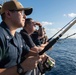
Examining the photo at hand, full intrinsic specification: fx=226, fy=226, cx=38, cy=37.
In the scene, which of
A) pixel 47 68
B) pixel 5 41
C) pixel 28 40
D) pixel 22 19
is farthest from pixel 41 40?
pixel 5 41

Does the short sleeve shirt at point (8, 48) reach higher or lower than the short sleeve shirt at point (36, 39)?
higher

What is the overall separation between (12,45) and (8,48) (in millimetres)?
112

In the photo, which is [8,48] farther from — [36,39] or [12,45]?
[36,39]

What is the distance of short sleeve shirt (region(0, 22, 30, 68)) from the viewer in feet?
10.5

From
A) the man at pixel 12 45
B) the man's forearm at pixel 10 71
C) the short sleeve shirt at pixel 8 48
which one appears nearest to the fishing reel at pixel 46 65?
the man at pixel 12 45

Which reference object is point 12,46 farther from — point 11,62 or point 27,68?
point 27,68

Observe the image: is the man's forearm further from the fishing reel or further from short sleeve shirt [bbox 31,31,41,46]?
short sleeve shirt [bbox 31,31,41,46]

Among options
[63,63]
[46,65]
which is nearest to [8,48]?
[46,65]

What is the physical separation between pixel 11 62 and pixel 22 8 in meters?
0.89

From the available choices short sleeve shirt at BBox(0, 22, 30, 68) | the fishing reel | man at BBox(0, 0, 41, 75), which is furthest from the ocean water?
short sleeve shirt at BBox(0, 22, 30, 68)

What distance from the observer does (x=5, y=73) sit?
3027mm

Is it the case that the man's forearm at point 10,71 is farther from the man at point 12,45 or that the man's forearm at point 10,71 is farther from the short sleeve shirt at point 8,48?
the short sleeve shirt at point 8,48

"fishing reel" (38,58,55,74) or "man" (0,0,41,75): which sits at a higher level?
"man" (0,0,41,75)

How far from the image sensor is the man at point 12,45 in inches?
118
